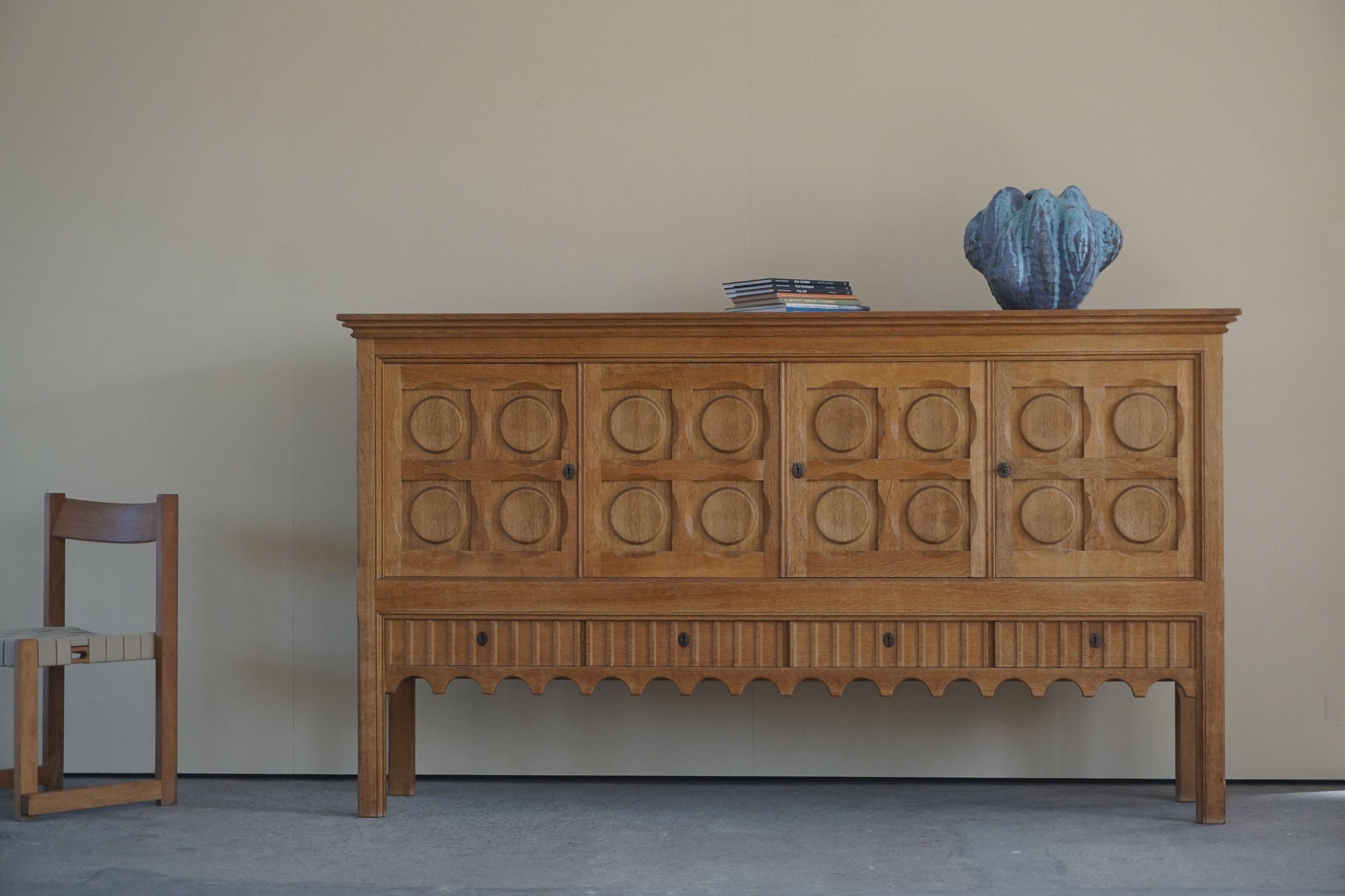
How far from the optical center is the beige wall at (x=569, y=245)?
3316 mm

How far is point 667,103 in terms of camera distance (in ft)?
11.2

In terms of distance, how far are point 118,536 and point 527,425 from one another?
1.24 meters

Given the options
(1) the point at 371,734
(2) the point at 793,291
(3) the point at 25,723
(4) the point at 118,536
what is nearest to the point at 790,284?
(2) the point at 793,291

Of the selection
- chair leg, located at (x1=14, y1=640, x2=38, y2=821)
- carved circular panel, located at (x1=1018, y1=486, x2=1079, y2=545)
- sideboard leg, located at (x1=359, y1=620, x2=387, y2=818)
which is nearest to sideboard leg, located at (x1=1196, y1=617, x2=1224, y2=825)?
carved circular panel, located at (x1=1018, y1=486, x2=1079, y2=545)

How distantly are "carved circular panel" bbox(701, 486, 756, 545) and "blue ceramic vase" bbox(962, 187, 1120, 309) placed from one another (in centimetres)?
88

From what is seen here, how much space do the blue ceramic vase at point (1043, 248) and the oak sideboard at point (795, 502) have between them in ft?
0.51

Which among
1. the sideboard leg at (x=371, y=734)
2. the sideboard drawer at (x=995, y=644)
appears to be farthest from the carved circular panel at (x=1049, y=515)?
the sideboard leg at (x=371, y=734)

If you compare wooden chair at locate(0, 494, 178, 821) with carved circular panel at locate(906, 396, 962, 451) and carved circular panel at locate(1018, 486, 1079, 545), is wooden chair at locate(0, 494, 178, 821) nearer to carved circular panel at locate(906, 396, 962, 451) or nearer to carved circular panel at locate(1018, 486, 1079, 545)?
carved circular panel at locate(906, 396, 962, 451)

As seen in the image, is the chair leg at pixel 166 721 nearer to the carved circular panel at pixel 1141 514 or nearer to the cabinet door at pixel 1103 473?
the cabinet door at pixel 1103 473

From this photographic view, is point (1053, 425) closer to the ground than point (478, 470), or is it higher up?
higher up

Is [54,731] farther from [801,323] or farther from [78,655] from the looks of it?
[801,323]

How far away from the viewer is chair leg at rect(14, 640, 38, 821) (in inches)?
110

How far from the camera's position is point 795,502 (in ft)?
A: 9.23

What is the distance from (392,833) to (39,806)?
3.05 feet
